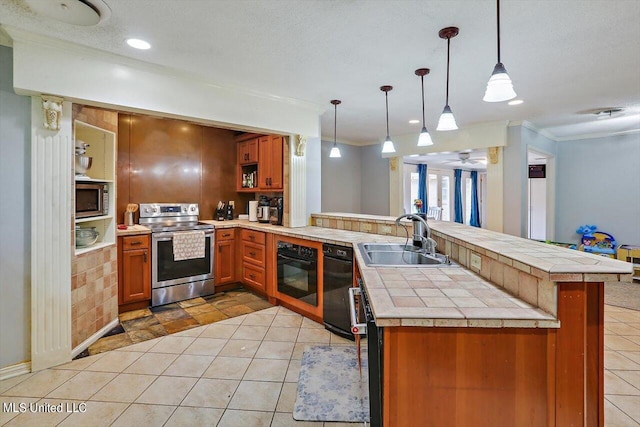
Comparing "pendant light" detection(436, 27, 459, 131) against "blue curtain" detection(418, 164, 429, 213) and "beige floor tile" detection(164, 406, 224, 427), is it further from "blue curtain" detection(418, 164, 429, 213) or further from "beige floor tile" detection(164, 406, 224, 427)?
"blue curtain" detection(418, 164, 429, 213)

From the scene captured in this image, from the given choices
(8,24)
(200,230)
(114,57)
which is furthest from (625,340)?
(8,24)

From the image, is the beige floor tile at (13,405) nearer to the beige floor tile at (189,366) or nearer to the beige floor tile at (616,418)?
the beige floor tile at (189,366)

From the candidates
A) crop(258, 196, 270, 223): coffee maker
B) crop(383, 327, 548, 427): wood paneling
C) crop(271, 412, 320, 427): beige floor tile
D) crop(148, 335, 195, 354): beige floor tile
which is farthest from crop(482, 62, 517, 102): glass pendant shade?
crop(258, 196, 270, 223): coffee maker

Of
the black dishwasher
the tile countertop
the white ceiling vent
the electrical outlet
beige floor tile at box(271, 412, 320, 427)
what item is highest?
the white ceiling vent

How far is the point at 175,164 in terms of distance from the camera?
4332 mm

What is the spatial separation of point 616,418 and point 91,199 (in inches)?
165

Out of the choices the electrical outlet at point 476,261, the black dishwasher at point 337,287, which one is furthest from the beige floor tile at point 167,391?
the electrical outlet at point 476,261

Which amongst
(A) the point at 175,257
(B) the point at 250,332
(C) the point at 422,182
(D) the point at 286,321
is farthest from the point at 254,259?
(C) the point at 422,182

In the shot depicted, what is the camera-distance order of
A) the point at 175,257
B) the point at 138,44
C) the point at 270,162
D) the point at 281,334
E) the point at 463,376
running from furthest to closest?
the point at 270,162
the point at 175,257
the point at 281,334
the point at 138,44
the point at 463,376

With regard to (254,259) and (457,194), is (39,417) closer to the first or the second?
(254,259)

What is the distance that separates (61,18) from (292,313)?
3.05m

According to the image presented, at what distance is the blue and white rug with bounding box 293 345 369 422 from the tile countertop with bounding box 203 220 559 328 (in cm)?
45

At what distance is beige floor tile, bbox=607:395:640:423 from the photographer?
1.88 meters

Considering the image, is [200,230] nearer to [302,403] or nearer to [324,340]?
[324,340]
